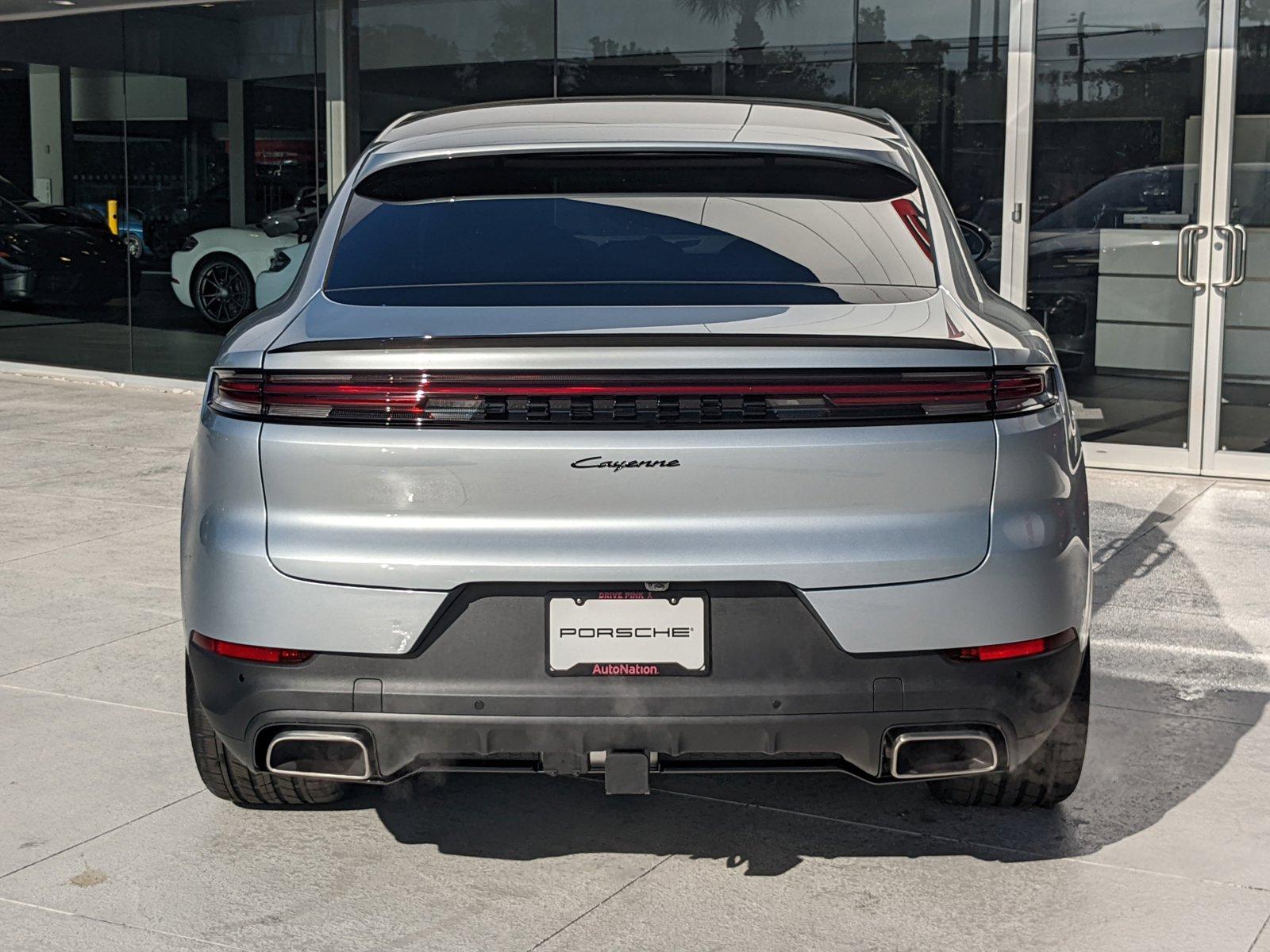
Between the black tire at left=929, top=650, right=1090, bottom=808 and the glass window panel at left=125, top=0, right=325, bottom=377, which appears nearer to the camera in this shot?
the black tire at left=929, top=650, right=1090, bottom=808

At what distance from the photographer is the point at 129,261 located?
14352 mm

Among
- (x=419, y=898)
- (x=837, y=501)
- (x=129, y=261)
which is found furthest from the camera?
(x=129, y=261)

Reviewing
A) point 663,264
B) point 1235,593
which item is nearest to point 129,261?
point 1235,593

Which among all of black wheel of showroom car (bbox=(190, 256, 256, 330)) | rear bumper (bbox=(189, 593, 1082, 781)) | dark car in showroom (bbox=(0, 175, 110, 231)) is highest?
dark car in showroom (bbox=(0, 175, 110, 231))

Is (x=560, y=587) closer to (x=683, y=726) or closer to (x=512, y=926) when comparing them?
(x=683, y=726)

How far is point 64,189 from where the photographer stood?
48.0 feet

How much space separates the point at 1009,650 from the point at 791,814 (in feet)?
3.56

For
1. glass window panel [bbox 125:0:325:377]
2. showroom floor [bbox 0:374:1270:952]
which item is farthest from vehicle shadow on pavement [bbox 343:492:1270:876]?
glass window panel [bbox 125:0:325:377]

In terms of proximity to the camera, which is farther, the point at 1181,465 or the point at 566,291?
the point at 1181,465

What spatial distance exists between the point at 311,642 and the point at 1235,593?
15.1 feet

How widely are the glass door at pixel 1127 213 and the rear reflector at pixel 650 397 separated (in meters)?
7.06

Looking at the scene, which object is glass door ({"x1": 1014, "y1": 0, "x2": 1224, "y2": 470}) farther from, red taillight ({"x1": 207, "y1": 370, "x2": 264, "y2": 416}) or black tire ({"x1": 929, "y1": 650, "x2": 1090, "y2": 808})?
red taillight ({"x1": 207, "y1": 370, "x2": 264, "y2": 416})

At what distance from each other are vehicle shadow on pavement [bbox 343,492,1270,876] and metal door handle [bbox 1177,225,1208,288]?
5.35 m

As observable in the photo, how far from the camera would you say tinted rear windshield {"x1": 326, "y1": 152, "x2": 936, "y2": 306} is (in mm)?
3723
